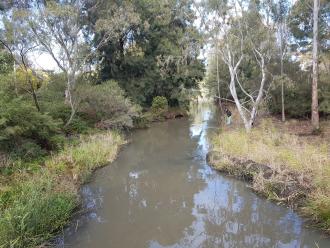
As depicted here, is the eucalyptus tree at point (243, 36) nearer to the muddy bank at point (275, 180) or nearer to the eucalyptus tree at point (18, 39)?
the muddy bank at point (275, 180)

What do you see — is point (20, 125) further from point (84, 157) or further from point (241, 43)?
point (241, 43)

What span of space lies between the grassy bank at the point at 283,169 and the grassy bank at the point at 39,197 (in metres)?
4.50

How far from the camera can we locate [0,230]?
5172mm

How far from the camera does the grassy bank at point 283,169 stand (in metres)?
6.50

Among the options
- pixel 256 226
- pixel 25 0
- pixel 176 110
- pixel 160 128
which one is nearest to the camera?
pixel 256 226

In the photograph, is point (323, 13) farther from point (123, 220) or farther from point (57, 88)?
point (123, 220)

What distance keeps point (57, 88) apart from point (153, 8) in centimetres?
971

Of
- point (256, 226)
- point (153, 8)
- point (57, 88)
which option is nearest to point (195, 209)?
point (256, 226)

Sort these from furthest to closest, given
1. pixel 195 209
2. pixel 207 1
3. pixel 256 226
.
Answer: pixel 207 1 < pixel 195 209 < pixel 256 226

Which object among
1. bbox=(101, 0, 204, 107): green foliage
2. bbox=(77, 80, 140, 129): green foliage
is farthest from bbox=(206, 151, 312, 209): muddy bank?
bbox=(101, 0, 204, 107): green foliage

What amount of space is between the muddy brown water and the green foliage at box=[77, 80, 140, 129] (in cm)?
658

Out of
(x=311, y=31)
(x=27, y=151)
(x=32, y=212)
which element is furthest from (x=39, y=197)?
(x=311, y=31)

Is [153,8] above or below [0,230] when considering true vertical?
above

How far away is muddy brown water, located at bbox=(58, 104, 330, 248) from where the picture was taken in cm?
594
